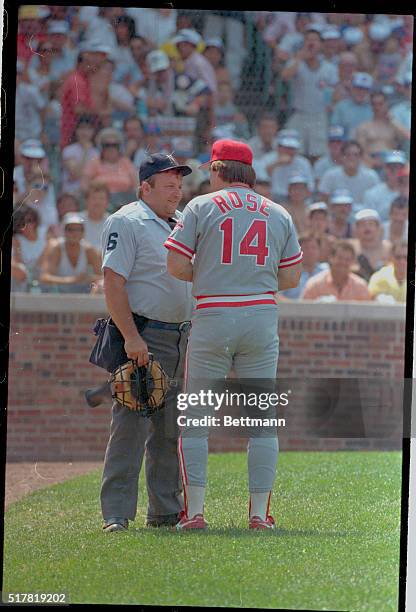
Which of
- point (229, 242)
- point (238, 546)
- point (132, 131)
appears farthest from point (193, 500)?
point (132, 131)

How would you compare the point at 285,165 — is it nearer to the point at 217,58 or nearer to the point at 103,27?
the point at 217,58

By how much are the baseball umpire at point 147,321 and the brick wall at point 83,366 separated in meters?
0.09

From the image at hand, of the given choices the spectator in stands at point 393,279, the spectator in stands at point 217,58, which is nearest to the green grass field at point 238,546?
the spectator in stands at point 393,279

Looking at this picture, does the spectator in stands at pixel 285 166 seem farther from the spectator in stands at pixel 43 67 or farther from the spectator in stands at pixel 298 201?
the spectator in stands at pixel 43 67

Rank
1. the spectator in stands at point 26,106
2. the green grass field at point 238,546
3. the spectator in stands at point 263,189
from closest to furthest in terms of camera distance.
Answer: the green grass field at point 238,546 < the spectator in stands at point 26,106 < the spectator in stands at point 263,189

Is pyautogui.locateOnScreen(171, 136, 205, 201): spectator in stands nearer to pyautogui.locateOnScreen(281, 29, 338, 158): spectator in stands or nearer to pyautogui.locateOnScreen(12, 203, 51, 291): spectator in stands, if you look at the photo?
pyautogui.locateOnScreen(281, 29, 338, 158): spectator in stands

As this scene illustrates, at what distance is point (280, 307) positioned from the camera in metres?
4.74

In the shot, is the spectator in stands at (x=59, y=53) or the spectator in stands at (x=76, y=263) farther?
the spectator in stands at (x=76, y=263)

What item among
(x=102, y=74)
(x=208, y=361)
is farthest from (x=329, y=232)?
(x=102, y=74)

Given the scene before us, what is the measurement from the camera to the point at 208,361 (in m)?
4.68

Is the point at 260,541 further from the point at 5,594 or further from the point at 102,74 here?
the point at 102,74

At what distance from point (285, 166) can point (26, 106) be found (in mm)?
1080

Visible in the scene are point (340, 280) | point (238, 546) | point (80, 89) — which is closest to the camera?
point (238, 546)

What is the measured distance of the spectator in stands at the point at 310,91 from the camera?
467 cm
